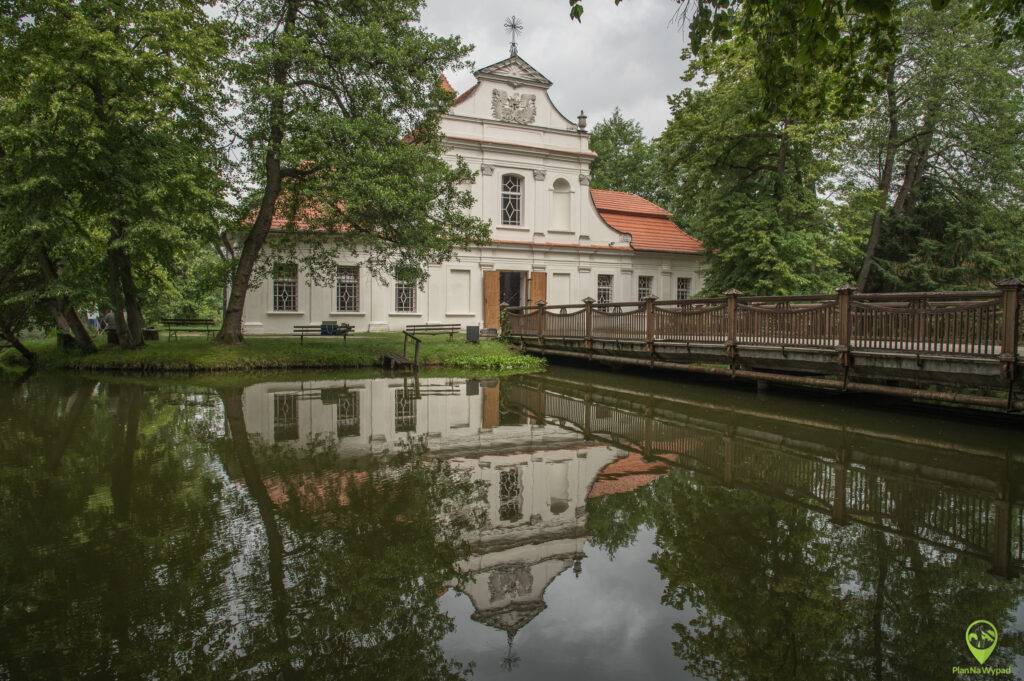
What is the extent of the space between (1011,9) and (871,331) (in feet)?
16.1

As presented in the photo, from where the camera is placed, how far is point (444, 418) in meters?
9.47

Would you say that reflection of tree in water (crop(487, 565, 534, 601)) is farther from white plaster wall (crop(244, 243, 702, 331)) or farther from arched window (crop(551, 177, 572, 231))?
arched window (crop(551, 177, 572, 231))

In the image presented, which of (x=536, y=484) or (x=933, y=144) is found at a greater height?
(x=933, y=144)

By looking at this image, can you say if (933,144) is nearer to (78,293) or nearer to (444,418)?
(444,418)

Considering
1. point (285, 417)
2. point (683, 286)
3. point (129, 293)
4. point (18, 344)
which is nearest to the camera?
point (285, 417)

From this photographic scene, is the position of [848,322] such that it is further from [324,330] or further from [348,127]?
[324,330]

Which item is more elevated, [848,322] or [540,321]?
[848,322]

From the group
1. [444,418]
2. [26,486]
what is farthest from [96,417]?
[444,418]

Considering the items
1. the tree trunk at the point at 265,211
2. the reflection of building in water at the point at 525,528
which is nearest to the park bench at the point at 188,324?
the tree trunk at the point at 265,211

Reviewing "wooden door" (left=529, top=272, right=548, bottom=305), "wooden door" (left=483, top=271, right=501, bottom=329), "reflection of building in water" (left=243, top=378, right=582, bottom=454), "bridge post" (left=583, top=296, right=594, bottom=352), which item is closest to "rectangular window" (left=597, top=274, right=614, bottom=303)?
"wooden door" (left=529, top=272, right=548, bottom=305)

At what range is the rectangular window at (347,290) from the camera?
24.4m

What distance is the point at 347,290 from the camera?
24.6m

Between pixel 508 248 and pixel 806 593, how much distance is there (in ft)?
77.1

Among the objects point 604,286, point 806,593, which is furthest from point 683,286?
point 806,593
